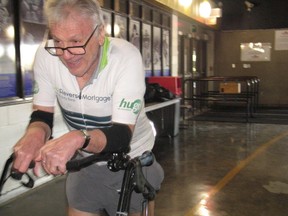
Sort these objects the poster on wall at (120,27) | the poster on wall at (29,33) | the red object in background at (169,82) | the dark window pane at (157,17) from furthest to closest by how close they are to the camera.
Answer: the dark window pane at (157,17), the red object in background at (169,82), the poster on wall at (120,27), the poster on wall at (29,33)

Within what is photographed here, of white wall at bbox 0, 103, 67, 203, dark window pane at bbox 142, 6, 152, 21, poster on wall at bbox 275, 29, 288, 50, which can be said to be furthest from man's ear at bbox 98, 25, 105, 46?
poster on wall at bbox 275, 29, 288, 50

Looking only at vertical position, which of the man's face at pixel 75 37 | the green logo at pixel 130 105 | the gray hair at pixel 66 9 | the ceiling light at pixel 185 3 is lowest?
the green logo at pixel 130 105

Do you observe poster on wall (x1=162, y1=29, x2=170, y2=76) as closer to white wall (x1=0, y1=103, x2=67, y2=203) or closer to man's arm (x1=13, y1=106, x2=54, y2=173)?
white wall (x1=0, y1=103, x2=67, y2=203)

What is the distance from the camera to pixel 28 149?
1285 mm

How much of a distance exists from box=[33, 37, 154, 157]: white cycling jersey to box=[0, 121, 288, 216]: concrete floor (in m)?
2.28

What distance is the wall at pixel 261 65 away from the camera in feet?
40.7

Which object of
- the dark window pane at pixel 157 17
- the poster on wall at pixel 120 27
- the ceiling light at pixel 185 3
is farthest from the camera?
the ceiling light at pixel 185 3

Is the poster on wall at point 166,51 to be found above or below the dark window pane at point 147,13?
below

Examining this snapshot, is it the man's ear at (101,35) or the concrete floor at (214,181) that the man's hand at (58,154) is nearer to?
the man's ear at (101,35)

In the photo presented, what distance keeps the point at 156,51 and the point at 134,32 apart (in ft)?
4.10

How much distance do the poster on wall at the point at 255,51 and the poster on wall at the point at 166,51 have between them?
4327 millimetres

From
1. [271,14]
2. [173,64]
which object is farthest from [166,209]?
[271,14]

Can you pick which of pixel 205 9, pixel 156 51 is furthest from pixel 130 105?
pixel 205 9

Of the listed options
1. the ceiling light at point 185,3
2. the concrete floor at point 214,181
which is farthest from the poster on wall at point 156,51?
the concrete floor at point 214,181
